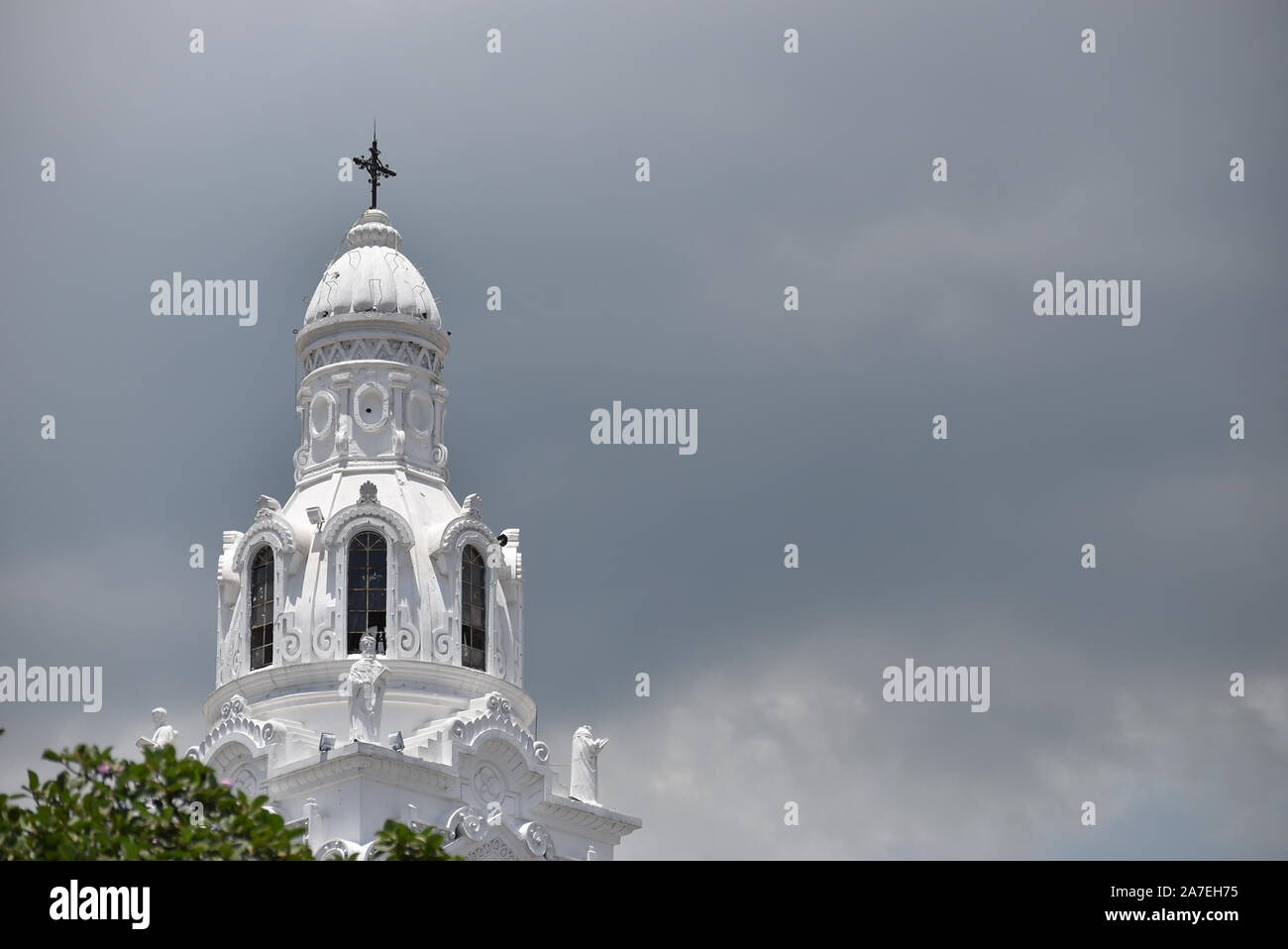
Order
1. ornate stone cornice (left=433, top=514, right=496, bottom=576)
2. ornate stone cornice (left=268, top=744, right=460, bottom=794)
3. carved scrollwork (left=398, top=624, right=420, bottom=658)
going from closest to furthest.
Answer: ornate stone cornice (left=268, top=744, right=460, bottom=794) → carved scrollwork (left=398, top=624, right=420, bottom=658) → ornate stone cornice (left=433, top=514, right=496, bottom=576)

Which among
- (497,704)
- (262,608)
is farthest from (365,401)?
(497,704)

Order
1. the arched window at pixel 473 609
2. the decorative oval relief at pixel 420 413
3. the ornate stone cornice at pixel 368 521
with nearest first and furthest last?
the ornate stone cornice at pixel 368 521 → the arched window at pixel 473 609 → the decorative oval relief at pixel 420 413

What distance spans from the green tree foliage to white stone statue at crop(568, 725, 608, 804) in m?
29.6

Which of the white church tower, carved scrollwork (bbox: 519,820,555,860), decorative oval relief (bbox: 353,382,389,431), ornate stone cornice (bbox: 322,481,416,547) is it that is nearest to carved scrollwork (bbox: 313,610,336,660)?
the white church tower

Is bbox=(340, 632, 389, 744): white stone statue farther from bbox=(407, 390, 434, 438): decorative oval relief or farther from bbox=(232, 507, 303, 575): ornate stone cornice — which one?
bbox=(407, 390, 434, 438): decorative oval relief

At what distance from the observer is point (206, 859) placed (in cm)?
3194

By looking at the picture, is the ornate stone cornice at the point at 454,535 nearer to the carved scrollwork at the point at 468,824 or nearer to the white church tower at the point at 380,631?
the white church tower at the point at 380,631

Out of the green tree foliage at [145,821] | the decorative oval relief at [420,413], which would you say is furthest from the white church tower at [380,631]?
the green tree foliage at [145,821]

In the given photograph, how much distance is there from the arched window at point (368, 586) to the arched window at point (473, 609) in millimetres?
2129

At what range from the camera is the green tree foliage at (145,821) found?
32.5 metres

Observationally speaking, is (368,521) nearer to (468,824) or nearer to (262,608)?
(262,608)

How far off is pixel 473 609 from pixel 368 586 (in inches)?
114

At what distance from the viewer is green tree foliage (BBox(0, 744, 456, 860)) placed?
1281 inches

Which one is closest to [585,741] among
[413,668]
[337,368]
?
[413,668]
